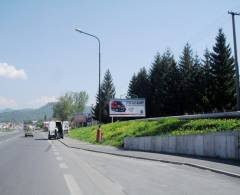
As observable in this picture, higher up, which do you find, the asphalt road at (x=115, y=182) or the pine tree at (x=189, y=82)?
the pine tree at (x=189, y=82)

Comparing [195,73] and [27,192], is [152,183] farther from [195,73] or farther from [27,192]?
[195,73]

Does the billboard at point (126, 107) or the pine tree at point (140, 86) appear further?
the pine tree at point (140, 86)

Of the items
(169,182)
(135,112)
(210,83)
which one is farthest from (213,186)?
(210,83)

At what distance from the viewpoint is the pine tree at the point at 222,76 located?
62.8 metres

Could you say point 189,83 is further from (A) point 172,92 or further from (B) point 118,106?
(B) point 118,106

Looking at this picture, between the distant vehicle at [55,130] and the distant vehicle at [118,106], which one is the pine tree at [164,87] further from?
the distant vehicle at [118,106]

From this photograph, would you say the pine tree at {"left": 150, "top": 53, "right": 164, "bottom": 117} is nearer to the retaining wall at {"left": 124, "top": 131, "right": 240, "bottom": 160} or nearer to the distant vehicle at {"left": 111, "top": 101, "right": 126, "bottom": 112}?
the distant vehicle at {"left": 111, "top": 101, "right": 126, "bottom": 112}

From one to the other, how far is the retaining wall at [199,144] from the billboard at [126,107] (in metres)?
27.3

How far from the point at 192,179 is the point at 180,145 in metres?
11.8

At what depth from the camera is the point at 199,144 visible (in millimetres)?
23219

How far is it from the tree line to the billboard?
940 centimetres

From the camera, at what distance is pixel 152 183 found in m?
12.8

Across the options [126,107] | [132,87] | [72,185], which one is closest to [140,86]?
[132,87]

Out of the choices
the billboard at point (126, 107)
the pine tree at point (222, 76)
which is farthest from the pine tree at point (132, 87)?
the billboard at point (126, 107)
